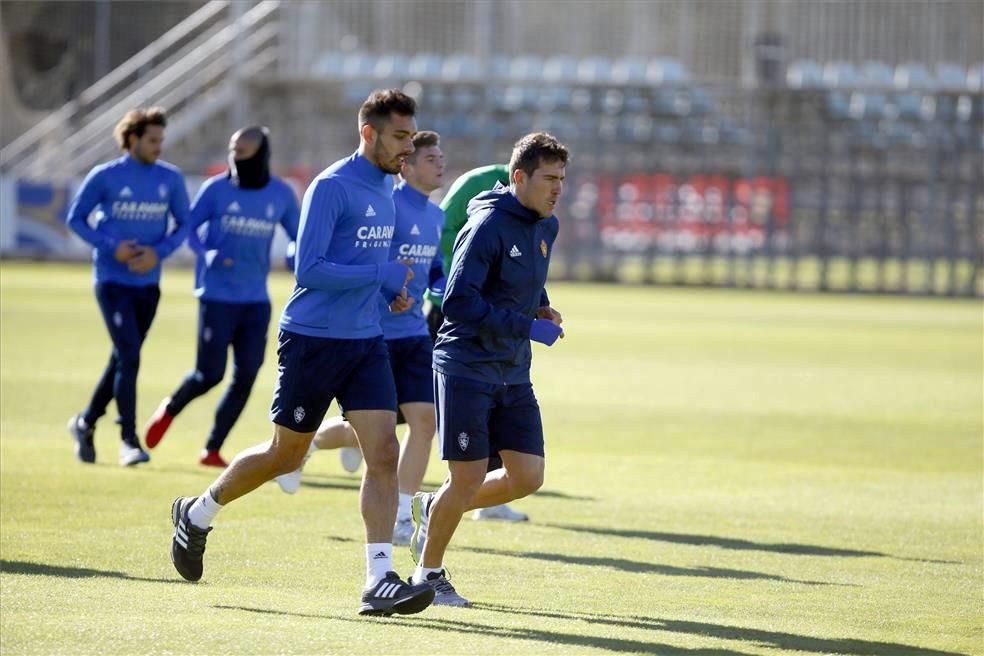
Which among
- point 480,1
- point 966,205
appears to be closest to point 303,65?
point 480,1

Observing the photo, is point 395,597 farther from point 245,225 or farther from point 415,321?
point 245,225

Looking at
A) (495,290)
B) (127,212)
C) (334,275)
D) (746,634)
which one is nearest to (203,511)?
(334,275)

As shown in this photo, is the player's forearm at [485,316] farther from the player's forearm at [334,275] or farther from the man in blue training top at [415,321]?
the man in blue training top at [415,321]

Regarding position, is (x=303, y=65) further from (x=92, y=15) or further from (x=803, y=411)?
(x=803, y=411)

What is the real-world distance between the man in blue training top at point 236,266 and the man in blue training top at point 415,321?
87.9 inches

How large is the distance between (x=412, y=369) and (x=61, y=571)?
2350mm

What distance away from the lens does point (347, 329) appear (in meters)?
7.35

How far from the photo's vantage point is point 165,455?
40.8 ft

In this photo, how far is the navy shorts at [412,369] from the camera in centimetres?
927

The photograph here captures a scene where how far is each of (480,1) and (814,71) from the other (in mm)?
9069

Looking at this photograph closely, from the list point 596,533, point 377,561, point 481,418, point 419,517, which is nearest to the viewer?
point 377,561

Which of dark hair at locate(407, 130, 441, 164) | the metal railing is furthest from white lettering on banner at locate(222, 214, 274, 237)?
the metal railing

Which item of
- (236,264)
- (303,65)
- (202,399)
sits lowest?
(202,399)

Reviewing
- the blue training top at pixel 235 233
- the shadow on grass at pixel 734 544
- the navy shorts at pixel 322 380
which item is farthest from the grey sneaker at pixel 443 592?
the blue training top at pixel 235 233
